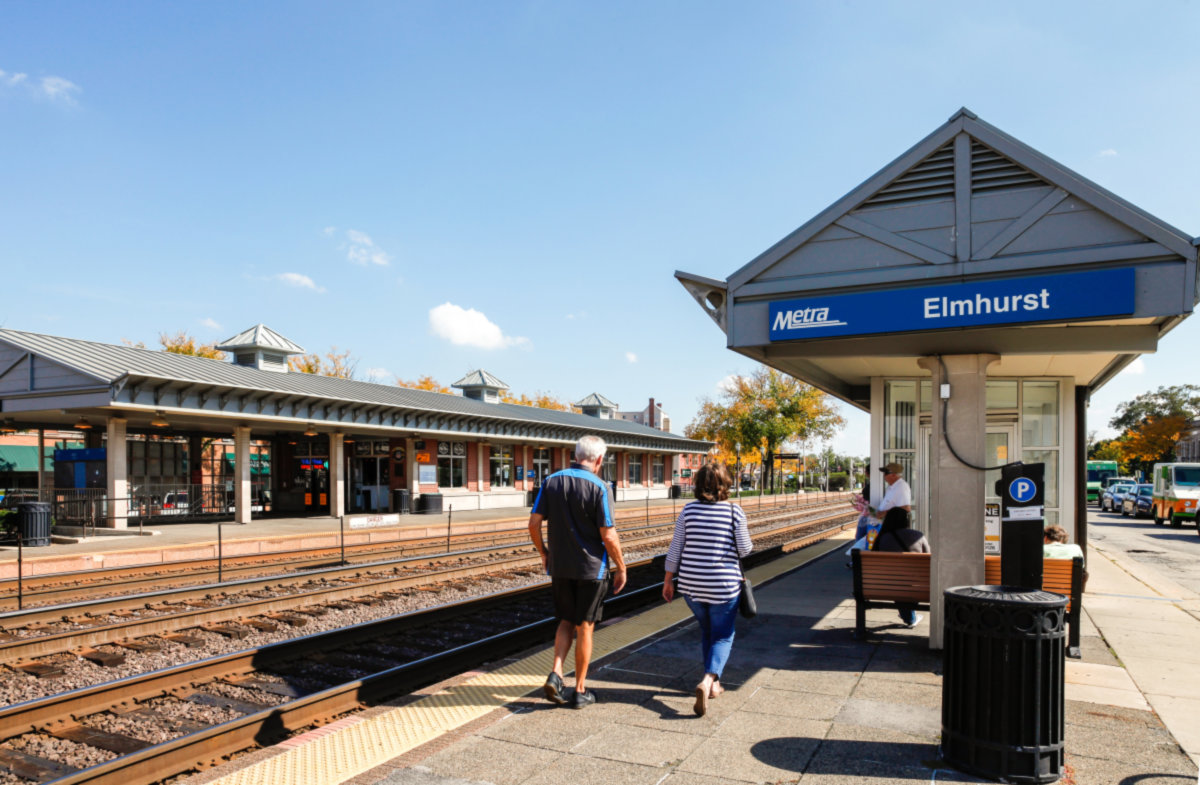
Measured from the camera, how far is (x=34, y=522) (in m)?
18.0

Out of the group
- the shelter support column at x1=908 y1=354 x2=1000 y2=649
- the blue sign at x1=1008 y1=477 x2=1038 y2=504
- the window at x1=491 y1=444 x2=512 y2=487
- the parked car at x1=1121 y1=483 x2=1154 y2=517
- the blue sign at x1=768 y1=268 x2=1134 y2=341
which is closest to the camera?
the blue sign at x1=768 y1=268 x2=1134 y2=341

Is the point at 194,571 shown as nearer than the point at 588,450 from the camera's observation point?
A: No

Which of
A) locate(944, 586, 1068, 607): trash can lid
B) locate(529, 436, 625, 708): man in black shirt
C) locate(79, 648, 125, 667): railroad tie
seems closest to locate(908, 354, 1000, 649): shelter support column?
locate(944, 586, 1068, 607): trash can lid

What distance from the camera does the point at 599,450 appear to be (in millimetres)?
5539

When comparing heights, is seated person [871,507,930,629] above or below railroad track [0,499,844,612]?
above

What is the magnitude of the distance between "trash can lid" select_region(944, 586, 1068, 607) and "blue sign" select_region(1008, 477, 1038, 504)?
2.29 m

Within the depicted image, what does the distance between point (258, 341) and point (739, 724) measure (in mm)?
31066

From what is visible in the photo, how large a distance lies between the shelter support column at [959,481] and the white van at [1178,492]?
2756 cm

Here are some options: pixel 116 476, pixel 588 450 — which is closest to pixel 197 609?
pixel 588 450

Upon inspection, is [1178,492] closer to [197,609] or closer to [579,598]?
[579,598]

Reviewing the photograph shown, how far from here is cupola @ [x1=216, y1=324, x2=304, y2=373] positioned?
106 feet

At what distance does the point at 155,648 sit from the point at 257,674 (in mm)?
2027

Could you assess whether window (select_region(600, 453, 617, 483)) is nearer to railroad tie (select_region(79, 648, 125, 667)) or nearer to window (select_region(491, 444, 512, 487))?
window (select_region(491, 444, 512, 487))

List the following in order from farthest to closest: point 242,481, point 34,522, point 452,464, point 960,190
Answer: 1. point 452,464
2. point 242,481
3. point 34,522
4. point 960,190
